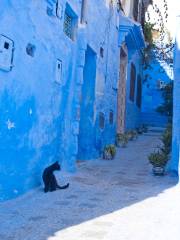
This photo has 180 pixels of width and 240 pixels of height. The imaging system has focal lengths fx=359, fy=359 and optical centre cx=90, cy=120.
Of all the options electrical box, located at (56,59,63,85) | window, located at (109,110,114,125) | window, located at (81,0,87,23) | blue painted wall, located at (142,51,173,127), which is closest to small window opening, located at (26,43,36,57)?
electrical box, located at (56,59,63,85)

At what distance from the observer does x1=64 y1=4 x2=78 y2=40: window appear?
25.0 ft

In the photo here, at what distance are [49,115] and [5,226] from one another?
295 centimetres

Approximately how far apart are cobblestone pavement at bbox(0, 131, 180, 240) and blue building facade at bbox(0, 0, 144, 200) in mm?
514

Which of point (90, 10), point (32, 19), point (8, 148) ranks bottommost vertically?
point (8, 148)

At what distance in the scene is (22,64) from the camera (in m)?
5.42

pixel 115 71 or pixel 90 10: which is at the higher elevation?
pixel 90 10

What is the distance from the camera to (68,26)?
25.6 ft

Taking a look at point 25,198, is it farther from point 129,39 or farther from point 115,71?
point 129,39

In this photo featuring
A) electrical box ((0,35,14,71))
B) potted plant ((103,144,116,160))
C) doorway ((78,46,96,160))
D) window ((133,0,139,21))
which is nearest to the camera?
electrical box ((0,35,14,71))

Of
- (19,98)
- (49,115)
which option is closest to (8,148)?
(19,98)

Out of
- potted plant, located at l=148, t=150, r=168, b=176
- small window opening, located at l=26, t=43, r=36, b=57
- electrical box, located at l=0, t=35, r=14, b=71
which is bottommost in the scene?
potted plant, located at l=148, t=150, r=168, b=176

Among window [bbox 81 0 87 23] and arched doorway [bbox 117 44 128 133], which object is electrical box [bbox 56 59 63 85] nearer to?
window [bbox 81 0 87 23]

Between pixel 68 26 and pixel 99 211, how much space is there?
4.46m

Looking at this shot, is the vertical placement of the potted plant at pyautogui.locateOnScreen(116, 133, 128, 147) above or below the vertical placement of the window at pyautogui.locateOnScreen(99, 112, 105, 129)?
below
